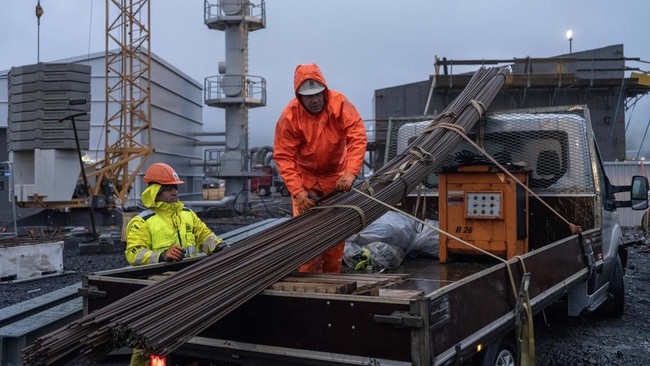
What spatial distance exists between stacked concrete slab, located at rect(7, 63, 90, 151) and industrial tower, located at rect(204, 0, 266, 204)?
10346 mm

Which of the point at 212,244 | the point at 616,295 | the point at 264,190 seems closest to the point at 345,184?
the point at 212,244

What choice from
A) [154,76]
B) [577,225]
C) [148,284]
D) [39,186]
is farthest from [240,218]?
[148,284]

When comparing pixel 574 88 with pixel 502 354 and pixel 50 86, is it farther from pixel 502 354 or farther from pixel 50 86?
pixel 502 354

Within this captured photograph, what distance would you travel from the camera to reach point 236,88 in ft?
87.7

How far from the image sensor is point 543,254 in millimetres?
3947

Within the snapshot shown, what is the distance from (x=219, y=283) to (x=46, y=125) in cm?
1499

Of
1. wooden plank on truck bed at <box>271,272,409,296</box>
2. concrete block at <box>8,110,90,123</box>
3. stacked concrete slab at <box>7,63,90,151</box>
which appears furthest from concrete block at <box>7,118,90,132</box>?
wooden plank on truck bed at <box>271,272,409,296</box>

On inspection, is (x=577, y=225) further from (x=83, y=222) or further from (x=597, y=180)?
(x=83, y=222)

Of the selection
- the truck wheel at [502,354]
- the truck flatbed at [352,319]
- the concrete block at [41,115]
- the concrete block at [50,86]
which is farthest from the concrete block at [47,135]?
the truck wheel at [502,354]

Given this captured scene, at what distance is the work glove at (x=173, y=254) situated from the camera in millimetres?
3992

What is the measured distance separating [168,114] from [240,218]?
10.8m

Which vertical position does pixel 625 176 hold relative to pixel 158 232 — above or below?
above

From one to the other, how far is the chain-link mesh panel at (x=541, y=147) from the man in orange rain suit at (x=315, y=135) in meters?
1.04

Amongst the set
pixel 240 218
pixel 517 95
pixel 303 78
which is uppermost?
pixel 517 95
